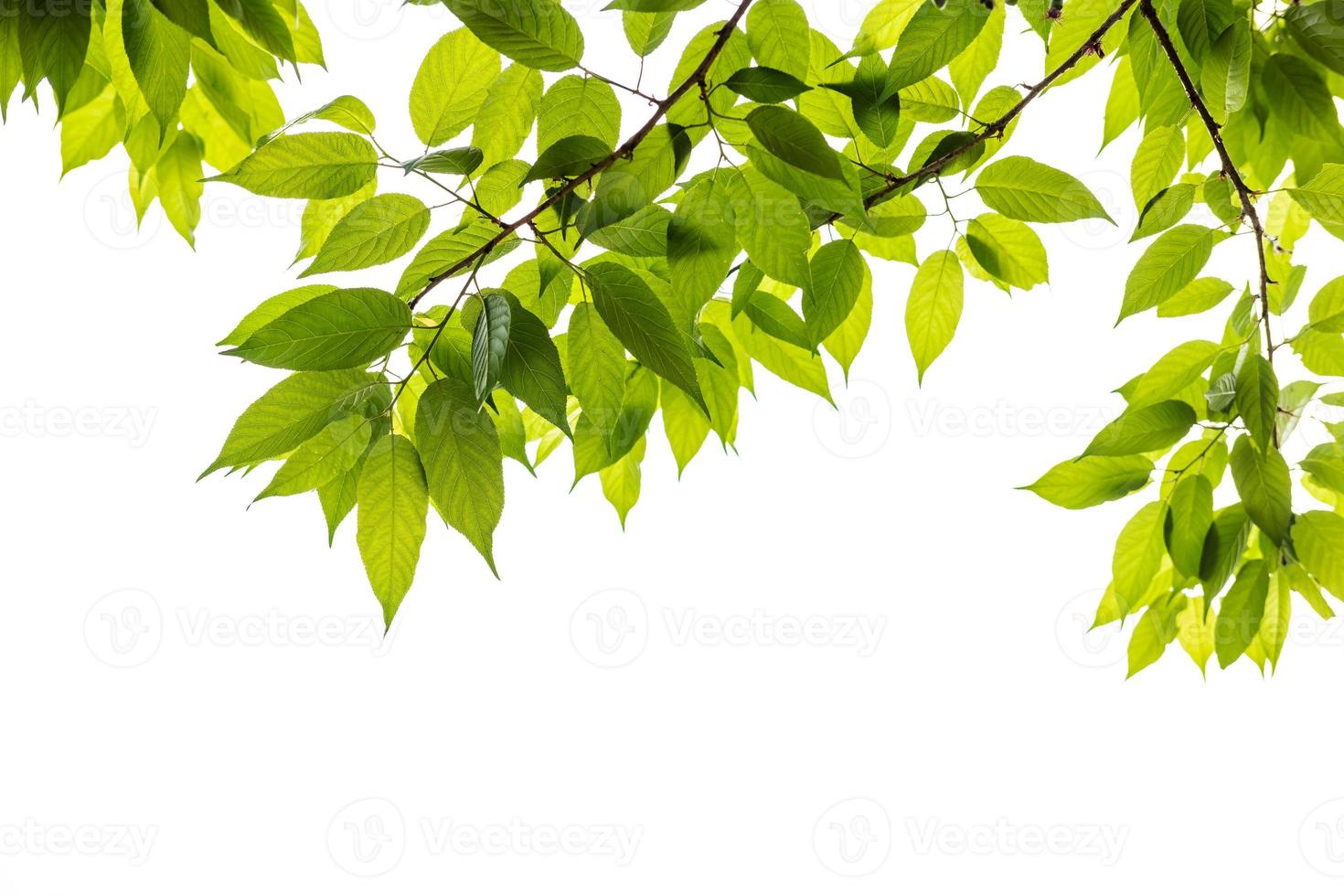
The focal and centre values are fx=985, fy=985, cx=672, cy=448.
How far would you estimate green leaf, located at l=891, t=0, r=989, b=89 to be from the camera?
0.39 meters

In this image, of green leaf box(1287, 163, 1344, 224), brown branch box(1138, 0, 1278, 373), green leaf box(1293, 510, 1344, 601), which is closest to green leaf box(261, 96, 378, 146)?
brown branch box(1138, 0, 1278, 373)

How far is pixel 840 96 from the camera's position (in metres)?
0.46

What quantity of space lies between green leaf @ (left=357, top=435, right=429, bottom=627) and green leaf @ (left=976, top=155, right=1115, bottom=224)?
29 cm

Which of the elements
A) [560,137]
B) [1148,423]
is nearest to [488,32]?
[560,137]

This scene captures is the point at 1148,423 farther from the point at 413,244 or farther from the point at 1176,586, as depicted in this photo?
the point at 413,244

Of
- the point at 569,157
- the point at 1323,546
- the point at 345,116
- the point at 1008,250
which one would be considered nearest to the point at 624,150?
the point at 569,157

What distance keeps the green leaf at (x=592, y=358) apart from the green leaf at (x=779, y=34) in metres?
0.13

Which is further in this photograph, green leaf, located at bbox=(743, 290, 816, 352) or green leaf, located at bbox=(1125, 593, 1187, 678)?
green leaf, located at bbox=(1125, 593, 1187, 678)

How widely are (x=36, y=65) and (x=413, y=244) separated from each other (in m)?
0.13

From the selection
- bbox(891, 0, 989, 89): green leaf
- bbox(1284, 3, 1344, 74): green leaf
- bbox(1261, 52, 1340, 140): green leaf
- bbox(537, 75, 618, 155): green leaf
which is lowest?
bbox(537, 75, 618, 155): green leaf

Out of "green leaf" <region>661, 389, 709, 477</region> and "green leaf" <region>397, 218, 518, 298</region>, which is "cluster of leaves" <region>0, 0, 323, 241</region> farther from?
"green leaf" <region>661, 389, 709, 477</region>

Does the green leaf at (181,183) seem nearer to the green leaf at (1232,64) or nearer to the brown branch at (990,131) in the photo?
the brown branch at (990,131)

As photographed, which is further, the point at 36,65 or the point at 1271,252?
the point at 1271,252

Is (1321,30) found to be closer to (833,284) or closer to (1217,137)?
(1217,137)
